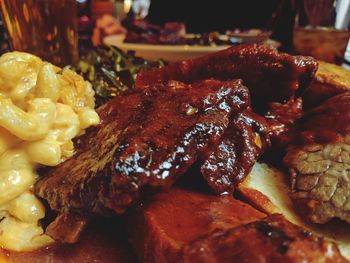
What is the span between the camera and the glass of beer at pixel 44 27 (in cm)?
282

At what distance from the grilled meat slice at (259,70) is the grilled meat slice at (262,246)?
28.5 inches

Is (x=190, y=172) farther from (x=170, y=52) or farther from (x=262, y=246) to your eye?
(x=170, y=52)

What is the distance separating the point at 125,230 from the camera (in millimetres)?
1404

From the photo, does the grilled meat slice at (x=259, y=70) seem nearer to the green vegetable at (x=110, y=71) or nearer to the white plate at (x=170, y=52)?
the green vegetable at (x=110, y=71)

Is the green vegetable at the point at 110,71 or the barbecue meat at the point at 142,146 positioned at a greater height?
the barbecue meat at the point at 142,146

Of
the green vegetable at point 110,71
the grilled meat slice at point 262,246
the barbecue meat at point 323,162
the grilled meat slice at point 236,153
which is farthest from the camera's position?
the green vegetable at point 110,71

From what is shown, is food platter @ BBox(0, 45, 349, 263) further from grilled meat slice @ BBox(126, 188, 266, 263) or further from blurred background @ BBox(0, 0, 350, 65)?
blurred background @ BBox(0, 0, 350, 65)

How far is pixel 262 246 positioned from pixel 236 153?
1.62 feet

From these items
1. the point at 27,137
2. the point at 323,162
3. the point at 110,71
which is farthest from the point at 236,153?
the point at 110,71

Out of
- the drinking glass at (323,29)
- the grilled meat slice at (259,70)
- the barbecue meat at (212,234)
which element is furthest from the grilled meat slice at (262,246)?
the drinking glass at (323,29)

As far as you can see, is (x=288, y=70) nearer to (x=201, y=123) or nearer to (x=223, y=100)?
(x=223, y=100)

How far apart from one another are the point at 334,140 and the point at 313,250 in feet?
1.89

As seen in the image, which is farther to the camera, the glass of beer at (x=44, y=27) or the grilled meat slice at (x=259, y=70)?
the glass of beer at (x=44, y=27)

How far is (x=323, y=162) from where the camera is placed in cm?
138
